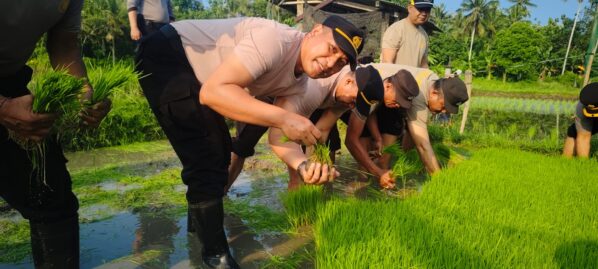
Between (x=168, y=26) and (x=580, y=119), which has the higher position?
(x=168, y=26)

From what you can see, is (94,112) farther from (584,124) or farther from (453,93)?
(584,124)

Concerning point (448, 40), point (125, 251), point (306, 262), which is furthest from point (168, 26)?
point (448, 40)

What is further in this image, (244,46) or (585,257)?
(585,257)

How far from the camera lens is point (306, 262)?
2193 millimetres

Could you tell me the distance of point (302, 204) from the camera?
275 cm

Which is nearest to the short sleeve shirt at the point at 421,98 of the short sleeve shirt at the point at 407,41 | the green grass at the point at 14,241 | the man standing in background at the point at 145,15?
the short sleeve shirt at the point at 407,41

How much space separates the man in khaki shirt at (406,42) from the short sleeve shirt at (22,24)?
354 centimetres

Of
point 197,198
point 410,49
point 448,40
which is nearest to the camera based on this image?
point 197,198

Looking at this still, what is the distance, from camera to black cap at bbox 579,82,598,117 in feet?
13.7

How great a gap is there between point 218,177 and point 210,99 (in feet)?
1.65

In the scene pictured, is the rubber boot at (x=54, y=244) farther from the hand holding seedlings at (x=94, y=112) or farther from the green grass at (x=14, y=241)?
the green grass at (x=14, y=241)

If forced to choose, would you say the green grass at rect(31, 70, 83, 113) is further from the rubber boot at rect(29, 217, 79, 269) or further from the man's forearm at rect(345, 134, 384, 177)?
the man's forearm at rect(345, 134, 384, 177)

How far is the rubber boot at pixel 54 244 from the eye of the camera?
153 cm

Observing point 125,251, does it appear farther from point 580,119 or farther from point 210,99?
point 580,119
